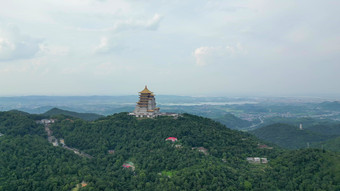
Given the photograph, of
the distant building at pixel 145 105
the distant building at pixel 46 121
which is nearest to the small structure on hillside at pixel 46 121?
the distant building at pixel 46 121

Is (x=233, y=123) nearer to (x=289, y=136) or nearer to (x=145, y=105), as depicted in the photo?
(x=289, y=136)

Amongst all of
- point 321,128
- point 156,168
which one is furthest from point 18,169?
point 321,128

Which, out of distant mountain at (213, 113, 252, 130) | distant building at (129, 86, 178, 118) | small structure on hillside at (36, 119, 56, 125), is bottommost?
distant mountain at (213, 113, 252, 130)

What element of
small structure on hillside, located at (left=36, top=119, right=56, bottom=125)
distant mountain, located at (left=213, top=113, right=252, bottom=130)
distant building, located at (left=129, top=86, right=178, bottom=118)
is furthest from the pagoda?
distant mountain, located at (left=213, top=113, right=252, bottom=130)

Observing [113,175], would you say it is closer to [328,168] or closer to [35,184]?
[35,184]

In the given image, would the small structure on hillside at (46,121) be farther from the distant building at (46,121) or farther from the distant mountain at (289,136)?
the distant mountain at (289,136)

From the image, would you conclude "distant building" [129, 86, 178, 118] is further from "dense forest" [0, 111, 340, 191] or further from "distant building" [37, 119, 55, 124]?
"distant building" [37, 119, 55, 124]
